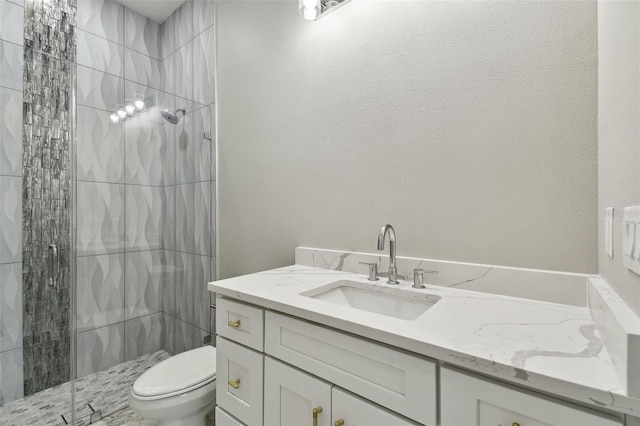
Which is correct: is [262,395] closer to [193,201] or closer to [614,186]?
[614,186]

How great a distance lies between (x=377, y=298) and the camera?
1.15 meters

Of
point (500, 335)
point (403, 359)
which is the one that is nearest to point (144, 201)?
point (403, 359)

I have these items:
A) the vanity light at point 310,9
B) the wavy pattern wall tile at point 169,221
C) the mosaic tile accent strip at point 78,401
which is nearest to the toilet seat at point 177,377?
the mosaic tile accent strip at point 78,401

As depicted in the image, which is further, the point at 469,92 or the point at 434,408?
the point at 469,92

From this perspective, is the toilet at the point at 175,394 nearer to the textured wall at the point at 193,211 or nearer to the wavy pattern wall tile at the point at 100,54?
the textured wall at the point at 193,211

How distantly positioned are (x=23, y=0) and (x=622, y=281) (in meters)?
3.23

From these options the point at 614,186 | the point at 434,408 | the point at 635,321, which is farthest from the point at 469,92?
the point at 434,408

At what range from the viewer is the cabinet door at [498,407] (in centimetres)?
52

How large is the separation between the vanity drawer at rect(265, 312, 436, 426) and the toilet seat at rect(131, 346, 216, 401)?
2.08 feet

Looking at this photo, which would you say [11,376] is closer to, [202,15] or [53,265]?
[53,265]

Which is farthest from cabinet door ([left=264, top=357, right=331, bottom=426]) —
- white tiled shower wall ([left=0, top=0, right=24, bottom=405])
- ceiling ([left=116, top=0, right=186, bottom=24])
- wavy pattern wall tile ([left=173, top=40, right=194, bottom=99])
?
ceiling ([left=116, top=0, right=186, bottom=24])

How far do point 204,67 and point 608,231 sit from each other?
95.6 inches

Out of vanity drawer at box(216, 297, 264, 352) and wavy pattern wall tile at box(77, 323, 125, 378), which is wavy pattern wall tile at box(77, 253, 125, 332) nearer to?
wavy pattern wall tile at box(77, 323, 125, 378)

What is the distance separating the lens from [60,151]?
197cm
